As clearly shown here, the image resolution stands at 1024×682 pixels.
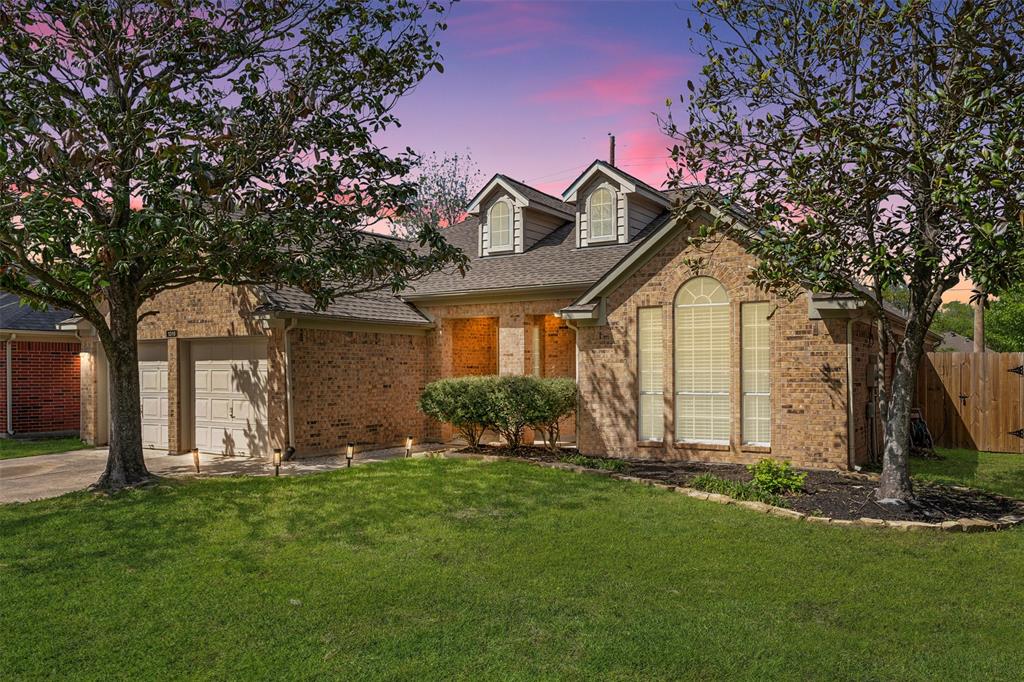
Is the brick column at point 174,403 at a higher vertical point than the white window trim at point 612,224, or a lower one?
lower

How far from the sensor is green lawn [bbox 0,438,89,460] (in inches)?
650

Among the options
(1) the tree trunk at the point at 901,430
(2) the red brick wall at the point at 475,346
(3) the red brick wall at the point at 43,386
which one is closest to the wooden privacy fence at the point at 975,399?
(1) the tree trunk at the point at 901,430

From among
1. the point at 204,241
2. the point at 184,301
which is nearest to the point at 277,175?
the point at 204,241

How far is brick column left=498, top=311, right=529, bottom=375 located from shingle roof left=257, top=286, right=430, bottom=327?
6.62ft

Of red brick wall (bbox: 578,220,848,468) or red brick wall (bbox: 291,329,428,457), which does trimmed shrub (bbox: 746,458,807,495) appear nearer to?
red brick wall (bbox: 578,220,848,468)

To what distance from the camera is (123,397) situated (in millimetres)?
11852

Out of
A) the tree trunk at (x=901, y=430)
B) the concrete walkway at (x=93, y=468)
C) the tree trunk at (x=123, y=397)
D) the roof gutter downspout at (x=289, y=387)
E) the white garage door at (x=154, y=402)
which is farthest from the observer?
the white garage door at (x=154, y=402)

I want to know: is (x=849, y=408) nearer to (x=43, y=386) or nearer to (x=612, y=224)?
(x=612, y=224)

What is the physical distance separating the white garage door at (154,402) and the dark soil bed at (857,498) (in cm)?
1074

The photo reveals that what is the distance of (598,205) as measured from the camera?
18.1 m

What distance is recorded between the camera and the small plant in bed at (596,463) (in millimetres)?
12648

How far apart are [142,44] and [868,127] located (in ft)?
35.0

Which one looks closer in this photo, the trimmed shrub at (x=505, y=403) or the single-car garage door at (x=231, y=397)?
the trimmed shrub at (x=505, y=403)

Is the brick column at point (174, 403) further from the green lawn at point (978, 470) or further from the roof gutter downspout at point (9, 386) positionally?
the green lawn at point (978, 470)
